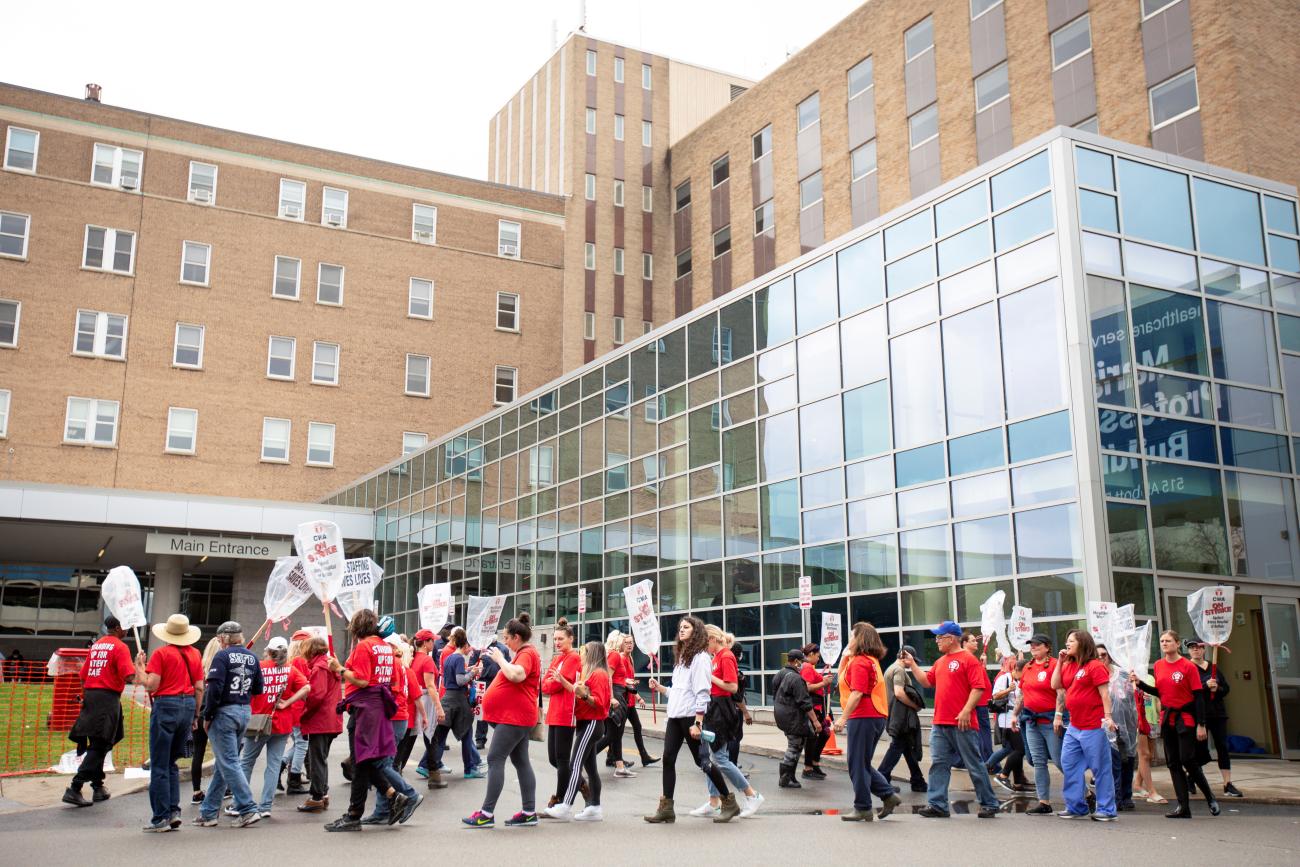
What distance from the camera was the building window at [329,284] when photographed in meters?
49.1

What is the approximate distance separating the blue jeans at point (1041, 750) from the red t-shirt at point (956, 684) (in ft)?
3.93

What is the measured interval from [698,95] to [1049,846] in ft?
→ 167

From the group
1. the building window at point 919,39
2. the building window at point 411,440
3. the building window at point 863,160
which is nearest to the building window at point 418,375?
the building window at point 411,440

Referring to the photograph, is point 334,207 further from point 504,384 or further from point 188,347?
point 504,384

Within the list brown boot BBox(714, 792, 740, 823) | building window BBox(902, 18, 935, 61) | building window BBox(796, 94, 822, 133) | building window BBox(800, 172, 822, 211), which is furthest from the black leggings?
building window BBox(796, 94, 822, 133)

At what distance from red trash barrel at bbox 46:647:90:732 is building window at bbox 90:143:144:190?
105ft

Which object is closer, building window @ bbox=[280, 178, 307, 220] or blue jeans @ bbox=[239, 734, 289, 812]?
blue jeans @ bbox=[239, 734, 289, 812]

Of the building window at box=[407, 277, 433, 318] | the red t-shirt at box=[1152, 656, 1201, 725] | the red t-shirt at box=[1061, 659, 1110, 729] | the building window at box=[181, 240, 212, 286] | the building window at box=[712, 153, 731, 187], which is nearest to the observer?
the red t-shirt at box=[1061, 659, 1110, 729]

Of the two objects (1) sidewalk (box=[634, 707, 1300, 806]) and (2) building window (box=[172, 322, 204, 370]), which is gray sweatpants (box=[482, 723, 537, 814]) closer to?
(1) sidewalk (box=[634, 707, 1300, 806])

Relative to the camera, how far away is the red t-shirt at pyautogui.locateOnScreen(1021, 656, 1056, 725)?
12.2 meters

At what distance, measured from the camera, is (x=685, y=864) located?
8.38 metres

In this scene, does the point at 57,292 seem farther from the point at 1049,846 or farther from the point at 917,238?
the point at 1049,846

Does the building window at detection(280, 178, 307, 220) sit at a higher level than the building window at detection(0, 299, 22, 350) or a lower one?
higher

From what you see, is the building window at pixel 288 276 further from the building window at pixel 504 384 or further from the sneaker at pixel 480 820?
the sneaker at pixel 480 820
